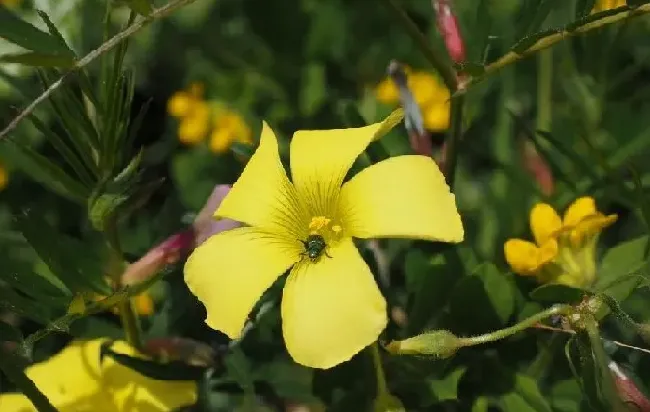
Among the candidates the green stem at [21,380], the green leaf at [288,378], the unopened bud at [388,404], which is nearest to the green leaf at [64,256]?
the green stem at [21,380]

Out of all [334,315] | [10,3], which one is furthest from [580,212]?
[10,3]

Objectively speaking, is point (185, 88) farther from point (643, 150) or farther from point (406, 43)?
point (643, 150)

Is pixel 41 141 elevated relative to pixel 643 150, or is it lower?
elevated

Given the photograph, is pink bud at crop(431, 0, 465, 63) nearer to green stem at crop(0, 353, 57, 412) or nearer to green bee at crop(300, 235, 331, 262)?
green bee at crop(300, 235, 331, 262)

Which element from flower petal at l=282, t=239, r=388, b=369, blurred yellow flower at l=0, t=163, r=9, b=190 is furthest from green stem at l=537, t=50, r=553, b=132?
blurred yellow flower at l=0, t=163, r=9, b=190

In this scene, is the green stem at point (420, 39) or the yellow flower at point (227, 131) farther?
the yellow flower at point (227, 131)

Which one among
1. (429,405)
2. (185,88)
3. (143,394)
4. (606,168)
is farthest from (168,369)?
(185,88)

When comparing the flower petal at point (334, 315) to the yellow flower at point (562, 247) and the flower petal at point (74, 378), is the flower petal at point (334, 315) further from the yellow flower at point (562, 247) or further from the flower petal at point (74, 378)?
the flower petal at point (74, 378)
